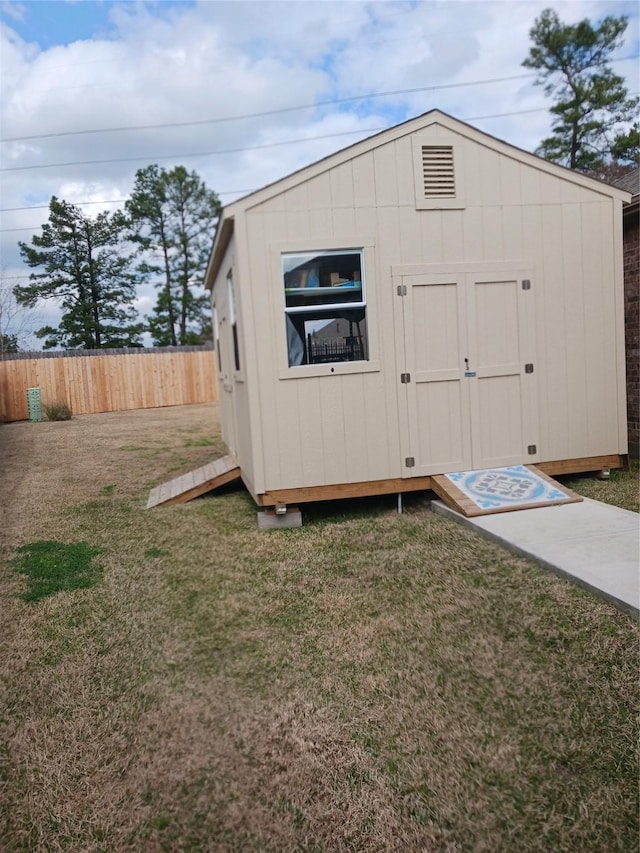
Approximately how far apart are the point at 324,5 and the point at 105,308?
62.0 ft

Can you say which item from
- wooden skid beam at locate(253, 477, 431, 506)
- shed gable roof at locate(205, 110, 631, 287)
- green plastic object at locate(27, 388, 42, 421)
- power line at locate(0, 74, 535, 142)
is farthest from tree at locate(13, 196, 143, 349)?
wooden skid beam at locate(253, 477, 431, 506)

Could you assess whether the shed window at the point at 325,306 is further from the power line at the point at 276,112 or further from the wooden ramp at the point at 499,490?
the power line at the point at 276,112

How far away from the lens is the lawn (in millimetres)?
2486

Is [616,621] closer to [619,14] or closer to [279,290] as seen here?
[279,290]

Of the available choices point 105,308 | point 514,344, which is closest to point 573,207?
point 514,344

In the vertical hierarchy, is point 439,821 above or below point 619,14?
below

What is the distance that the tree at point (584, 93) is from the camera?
2067cm

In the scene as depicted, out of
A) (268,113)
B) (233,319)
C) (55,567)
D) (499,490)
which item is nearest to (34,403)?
(233,319)

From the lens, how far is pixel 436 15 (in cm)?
1179

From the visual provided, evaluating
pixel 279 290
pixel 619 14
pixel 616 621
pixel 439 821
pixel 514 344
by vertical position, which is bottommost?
pixel 439 821

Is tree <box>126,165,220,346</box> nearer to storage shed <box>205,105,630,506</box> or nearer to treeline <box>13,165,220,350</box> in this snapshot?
treeline <box>13,165,220,350</box>

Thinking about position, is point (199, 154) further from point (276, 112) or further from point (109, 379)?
point (109, 379)

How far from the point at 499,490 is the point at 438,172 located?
299cm

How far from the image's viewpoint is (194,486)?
756 centimetres
